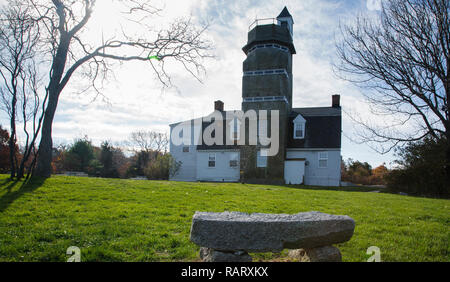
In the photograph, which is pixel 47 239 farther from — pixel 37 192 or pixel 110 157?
pixel 110 157

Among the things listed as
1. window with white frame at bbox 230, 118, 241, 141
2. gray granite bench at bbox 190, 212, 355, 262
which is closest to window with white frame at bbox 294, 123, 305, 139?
window with white frame at bbox 230, 118, 241, 141

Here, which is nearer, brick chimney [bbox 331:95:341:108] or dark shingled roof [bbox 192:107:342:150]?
dark shingled roof [bbox 192:107:342:150]

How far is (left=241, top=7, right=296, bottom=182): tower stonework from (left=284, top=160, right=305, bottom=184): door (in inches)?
24.7

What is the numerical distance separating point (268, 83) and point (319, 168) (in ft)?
30.9

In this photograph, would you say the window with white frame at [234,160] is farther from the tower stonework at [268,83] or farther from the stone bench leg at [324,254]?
the stone bench leg at [324,254]

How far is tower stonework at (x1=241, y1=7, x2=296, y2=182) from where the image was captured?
27766 mm

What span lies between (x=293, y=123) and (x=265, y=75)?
18.3 ft

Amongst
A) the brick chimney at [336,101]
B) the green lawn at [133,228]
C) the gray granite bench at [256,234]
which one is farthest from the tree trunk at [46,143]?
the brick chimney at [336,101]

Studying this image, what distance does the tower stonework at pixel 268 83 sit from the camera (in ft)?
91.1

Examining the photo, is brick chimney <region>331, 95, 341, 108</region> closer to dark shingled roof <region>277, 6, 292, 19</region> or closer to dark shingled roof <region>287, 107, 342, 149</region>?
dark shingled roof <region>287, 107, 342, 149</region>

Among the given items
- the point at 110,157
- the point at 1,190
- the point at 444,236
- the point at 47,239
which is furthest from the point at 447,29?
the point at 110,157

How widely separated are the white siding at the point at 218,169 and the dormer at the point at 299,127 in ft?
20.6

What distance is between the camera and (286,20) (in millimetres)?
30625

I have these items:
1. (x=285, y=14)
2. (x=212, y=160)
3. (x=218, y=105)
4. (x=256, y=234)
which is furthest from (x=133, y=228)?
(x=285, y=14)
